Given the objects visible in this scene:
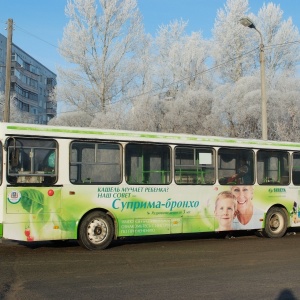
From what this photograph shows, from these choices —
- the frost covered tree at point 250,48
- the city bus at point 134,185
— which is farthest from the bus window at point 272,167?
the frost covered tree at point 250,48

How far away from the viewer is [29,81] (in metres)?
98.4

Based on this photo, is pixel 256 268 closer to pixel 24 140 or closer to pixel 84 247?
pixel 84 247

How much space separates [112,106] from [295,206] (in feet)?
84.8

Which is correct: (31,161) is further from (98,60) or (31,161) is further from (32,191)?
(98,60)

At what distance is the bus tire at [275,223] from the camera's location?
1487cm

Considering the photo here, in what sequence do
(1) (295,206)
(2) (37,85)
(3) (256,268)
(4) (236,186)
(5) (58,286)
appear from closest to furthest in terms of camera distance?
(5) (58,286), (3) (256,268), (4) (236,186), (1) (295,206), (2) (37,85)

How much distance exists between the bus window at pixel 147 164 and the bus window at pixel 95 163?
29 cm

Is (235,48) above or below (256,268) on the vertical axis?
above

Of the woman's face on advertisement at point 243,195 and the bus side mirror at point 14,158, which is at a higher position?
the bus side mirror at point 14,158

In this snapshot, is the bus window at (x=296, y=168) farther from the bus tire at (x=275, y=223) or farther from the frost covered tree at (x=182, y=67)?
the frost covered tree at (x=182, y=67)

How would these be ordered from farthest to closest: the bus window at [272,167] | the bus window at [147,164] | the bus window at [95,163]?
the bus window at [272,167]
the bus window at [147,164]
the bus window at [95,163]

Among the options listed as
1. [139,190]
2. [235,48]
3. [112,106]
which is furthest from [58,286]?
[235,48]

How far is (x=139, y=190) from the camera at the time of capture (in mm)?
12445

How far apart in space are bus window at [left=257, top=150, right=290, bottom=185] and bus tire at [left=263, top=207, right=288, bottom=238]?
824mm
